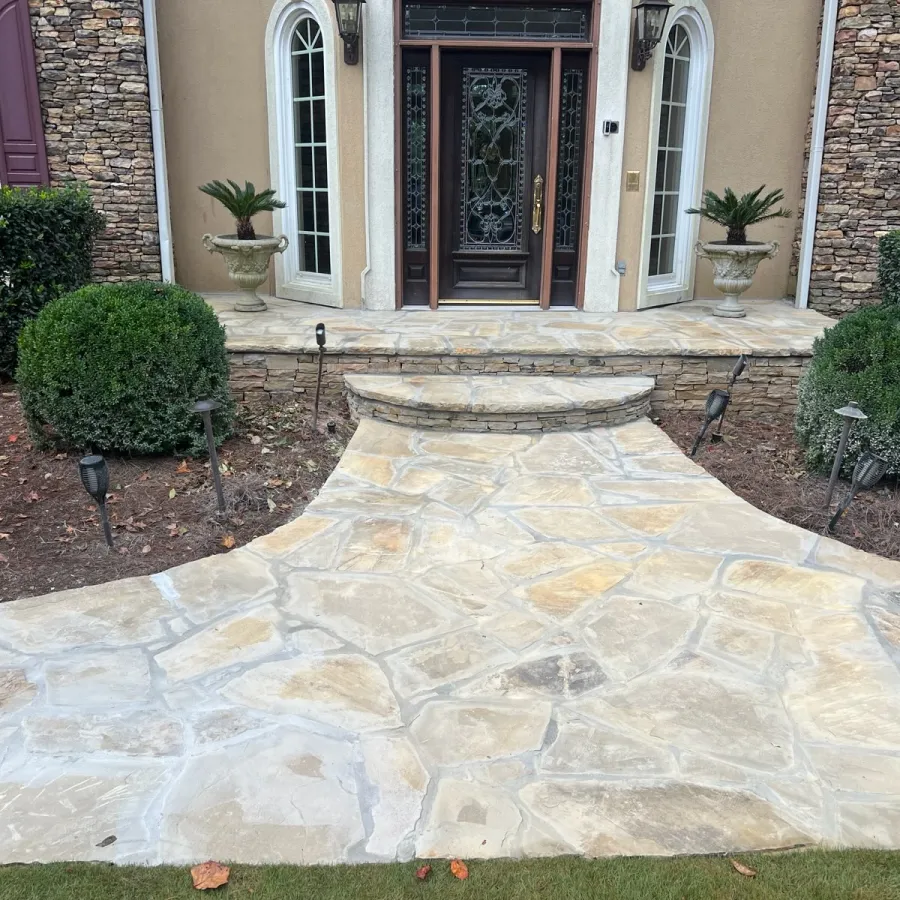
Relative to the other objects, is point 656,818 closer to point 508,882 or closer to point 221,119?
point 508,882

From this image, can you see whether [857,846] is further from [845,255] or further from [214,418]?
[845,255]

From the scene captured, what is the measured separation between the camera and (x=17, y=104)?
24.5 ft

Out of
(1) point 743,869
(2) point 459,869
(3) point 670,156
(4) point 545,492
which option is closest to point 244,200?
(3) point 670,156

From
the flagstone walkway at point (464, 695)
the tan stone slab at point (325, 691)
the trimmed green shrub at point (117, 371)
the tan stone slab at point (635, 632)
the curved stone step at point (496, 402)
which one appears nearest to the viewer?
the flagstone walkway at point (464, 695)

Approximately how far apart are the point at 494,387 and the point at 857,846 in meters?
3.98

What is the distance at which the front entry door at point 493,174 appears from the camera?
7402mm

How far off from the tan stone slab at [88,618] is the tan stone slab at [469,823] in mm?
1383

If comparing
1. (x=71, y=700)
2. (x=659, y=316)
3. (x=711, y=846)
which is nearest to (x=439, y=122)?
(x=659, y=316)

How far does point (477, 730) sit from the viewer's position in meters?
2.66

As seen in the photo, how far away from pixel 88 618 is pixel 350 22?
5599 mm

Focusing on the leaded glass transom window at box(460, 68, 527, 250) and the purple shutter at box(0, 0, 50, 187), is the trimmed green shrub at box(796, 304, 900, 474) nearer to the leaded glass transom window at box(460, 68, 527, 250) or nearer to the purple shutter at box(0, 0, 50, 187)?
the leaded glass transom window at box(460, 68, 527, 250)

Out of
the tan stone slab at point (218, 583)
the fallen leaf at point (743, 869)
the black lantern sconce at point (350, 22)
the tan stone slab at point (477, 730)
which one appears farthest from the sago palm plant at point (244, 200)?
the fallen leaf at point (743, 869)

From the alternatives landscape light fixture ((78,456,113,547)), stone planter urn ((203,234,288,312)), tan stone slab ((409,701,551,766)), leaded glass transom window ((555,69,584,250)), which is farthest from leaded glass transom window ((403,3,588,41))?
tan stone slab ((409,701,551,766))

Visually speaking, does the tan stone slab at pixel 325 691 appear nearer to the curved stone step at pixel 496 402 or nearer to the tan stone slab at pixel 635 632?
the tan stone slab at pixel 635 632
